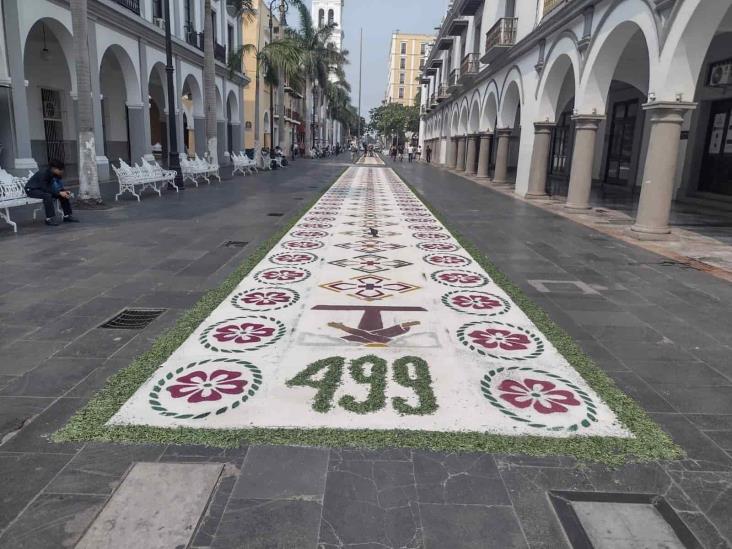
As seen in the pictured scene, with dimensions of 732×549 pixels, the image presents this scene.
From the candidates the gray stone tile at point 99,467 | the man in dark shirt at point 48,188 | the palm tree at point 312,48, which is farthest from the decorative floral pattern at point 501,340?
the palm tree at point 312,48

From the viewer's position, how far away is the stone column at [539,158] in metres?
14.8

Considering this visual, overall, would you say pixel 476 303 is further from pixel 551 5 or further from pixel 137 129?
pixel 137 129

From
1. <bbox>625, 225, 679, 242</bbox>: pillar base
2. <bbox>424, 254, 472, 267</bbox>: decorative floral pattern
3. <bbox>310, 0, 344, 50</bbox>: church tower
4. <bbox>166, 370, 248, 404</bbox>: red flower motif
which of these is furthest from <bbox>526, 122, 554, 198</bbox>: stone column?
<bbox>310, 0, 344, 50</bbox>: church tower

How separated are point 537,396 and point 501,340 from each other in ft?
3.24

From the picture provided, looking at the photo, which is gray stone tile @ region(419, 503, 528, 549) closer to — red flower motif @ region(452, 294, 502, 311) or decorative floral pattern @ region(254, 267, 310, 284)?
red flower motif @ region(452, 294, 502, 311)

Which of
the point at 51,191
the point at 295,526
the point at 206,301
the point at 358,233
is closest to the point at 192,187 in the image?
the point at 51,191

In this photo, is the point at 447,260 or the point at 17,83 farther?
the point at 17,83

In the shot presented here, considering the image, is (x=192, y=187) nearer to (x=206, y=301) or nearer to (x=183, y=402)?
(x=206, y=301)

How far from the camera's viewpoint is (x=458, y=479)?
8.64 ft

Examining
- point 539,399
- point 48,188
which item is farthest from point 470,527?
point 48,188

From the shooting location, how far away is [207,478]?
8.57 feet

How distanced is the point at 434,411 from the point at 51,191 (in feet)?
28.9

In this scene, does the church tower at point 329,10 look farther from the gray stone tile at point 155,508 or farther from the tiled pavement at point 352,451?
the gray stone tile at point 155,508

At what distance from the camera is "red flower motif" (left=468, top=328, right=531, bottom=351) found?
4350 millimetres
